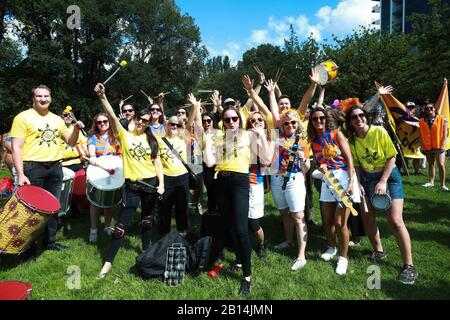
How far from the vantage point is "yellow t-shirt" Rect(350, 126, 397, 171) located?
4.09 metres

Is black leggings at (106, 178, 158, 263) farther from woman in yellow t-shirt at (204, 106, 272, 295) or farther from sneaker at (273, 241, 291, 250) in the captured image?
sneaker at (273, 241, 291, 250)

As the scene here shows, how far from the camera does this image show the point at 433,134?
8.58 meters

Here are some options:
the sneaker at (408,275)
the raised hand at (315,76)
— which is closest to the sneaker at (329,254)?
the sneaker at (408,275)

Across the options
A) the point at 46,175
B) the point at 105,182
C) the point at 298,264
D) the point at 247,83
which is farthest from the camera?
the point at 247,83

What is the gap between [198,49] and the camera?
37.0 metres

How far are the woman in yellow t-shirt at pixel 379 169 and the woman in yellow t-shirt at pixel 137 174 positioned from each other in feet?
8.28

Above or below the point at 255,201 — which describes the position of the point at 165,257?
below

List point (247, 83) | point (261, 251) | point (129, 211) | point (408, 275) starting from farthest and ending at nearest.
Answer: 1. point (247, 83)
2. point (261, 251)
3. point (129, 211)
4. point (408, 275)

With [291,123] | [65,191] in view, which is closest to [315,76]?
[291,123]

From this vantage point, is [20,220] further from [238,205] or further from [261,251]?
[261,251]

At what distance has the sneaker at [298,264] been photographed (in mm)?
4383

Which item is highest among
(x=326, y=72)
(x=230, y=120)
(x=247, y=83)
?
(x=326, y=72)

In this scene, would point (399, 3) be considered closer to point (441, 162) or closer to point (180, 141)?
point (441, 162)

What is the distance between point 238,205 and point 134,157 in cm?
156
